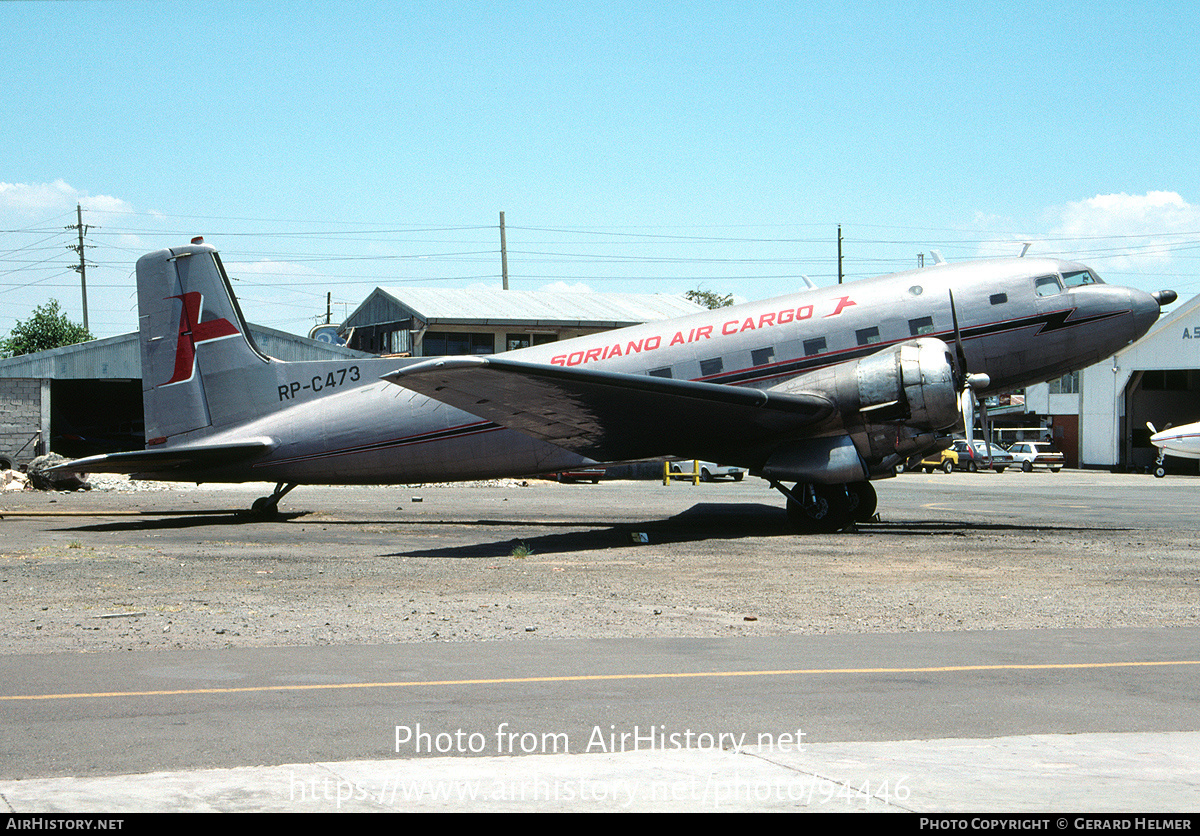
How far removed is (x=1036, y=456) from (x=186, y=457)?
6295 cm

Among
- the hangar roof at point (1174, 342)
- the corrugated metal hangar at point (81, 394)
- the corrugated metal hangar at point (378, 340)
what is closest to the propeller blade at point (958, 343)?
the corrugated metal hangar at point (81, 394)

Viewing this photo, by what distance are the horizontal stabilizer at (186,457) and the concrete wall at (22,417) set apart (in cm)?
3108

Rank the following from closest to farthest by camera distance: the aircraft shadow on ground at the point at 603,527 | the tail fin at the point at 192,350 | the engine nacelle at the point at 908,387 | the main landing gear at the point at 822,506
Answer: the aircraft shadow on ground at the point at 603,527 → the engine nacelle at the point at 908,387 → the main landing gear at the point at 822,506 → the tail fin at the point at 192,350

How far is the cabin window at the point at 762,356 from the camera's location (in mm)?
21125

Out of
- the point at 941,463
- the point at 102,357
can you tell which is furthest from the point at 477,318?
the point at 941,463

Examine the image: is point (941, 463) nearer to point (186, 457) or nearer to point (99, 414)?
point (186, 457)

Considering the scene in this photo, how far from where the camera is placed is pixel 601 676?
26.8ft

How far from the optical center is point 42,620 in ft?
35.4

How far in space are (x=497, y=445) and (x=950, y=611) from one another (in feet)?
40.6

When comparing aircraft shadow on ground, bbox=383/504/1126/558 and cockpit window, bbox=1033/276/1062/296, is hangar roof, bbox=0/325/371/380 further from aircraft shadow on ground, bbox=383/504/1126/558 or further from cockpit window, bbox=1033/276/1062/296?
cockpit window, bbox=1033/276/1062/296

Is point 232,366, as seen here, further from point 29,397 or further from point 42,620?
point 29,397

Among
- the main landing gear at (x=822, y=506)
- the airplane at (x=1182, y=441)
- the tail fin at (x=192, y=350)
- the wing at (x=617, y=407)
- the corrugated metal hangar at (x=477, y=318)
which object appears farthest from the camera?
the corrugated metal hangar at (x=477, y=318)

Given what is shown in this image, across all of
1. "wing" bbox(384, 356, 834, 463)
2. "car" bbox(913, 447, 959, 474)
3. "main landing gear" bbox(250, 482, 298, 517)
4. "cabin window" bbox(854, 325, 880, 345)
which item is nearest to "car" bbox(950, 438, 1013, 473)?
"car" bbox(913, 447, 959, 474)

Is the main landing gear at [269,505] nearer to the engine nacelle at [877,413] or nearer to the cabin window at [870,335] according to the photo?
the engine nacelle at [877,413]
